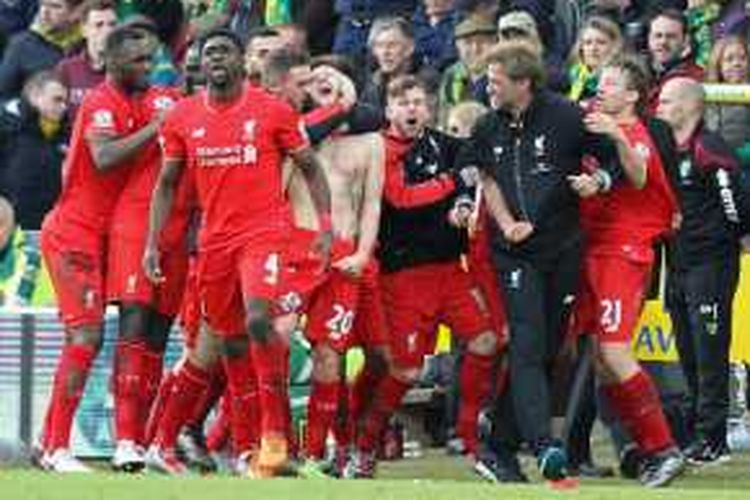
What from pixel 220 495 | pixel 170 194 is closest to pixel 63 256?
pixel 170 194

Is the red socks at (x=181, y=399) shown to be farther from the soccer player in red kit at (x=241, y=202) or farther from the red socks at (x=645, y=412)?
the red socks at (x=645, y=412)

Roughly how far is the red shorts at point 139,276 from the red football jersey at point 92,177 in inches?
7.3

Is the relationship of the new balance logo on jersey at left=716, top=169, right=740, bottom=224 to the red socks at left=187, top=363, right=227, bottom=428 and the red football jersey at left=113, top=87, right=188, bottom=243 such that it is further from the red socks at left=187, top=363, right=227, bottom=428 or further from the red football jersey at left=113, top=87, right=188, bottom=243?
the red football jersey at left=113, top=87, right=188, bottom=243

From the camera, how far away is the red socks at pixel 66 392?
16984 millimetres

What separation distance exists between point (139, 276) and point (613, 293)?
2.59 metres

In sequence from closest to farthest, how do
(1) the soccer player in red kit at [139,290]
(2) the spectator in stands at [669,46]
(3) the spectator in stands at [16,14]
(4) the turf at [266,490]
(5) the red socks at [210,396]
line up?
(4) the turf at [266,490] → (1) the soccer player in red kit at [139,290] → (5) the red socks at [210,396] → (2) the spectator in stands at [669,46] → (3) the spectator in stands at [16,14]

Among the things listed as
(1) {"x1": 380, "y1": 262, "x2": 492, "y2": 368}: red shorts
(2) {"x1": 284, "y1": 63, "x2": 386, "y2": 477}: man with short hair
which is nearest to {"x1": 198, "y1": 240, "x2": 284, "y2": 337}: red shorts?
(2) {"x1": 284, "y1": 63, "x2": 386, "y2": 477}: man with short hair

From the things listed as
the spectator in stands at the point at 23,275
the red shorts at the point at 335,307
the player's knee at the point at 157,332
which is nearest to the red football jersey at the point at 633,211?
the red shorts at the point at 335,307

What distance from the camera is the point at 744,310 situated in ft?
A: 64.6

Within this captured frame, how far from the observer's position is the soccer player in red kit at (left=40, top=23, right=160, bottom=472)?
669 inches

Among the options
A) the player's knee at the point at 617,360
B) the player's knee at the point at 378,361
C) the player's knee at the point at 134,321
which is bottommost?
the player's knee at the point at 378,361

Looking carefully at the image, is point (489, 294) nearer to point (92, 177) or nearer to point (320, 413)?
point (320, 413)

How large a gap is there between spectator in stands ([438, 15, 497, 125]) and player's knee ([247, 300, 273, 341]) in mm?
4671

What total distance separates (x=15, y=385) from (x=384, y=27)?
3.66 meters
